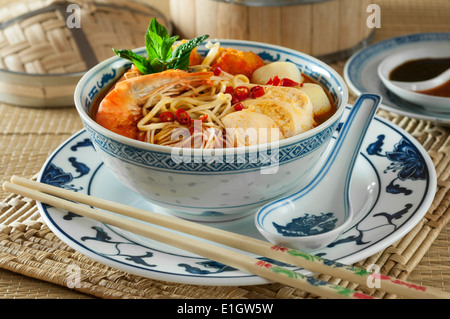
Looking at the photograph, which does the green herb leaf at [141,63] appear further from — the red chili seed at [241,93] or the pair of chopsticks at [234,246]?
the pair of chopsticks at [234,246]

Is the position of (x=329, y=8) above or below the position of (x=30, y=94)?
above

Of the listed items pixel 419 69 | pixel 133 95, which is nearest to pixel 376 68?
pixel 419 69

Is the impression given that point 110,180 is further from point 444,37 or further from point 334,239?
point 444,37

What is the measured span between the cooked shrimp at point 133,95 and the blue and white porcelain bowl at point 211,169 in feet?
0.16

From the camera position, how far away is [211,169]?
1066 mm

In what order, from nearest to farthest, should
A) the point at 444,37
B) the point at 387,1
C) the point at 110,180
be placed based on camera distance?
the point at 110,180, the point at 444,37, the point at 387,1

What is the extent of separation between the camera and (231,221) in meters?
1.25

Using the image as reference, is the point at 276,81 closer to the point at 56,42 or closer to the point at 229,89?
the point at 229,89

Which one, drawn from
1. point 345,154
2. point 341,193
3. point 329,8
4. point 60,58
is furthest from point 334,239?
point 60,58

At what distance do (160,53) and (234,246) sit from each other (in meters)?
0.49

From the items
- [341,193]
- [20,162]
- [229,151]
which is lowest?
[20,162]

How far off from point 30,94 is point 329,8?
1038 mm

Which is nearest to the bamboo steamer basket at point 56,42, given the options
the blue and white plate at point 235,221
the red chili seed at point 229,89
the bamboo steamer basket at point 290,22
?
the bamboo steamer basket at point 290,22

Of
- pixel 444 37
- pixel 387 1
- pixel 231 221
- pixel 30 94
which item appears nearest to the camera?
pixel 231 221
